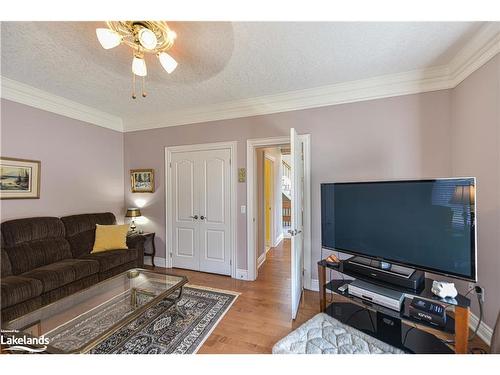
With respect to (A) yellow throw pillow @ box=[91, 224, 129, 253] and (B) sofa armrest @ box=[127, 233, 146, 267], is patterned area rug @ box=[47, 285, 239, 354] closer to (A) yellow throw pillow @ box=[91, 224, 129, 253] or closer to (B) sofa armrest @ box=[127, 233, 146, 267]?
(B) sofa armrest @ box=[127, 233, 146, 267]

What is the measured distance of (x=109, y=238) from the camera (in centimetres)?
302

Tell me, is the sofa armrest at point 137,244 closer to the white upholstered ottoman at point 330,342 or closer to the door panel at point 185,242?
the door panel at point 185,242

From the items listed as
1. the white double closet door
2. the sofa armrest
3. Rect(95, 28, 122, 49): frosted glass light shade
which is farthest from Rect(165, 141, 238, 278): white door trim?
Rect(95, 28, 122, 49): frosted glass light shade

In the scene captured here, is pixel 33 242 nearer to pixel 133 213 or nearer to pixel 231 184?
pixel 133 213

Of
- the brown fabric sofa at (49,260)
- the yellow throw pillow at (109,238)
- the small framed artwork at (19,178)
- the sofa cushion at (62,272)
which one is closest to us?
the brown fabric sofa at (49,260)

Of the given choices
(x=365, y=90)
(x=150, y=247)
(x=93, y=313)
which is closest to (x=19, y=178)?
(x=150, y=247)

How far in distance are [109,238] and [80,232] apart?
0.40m

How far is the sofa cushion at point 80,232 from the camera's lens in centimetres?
285

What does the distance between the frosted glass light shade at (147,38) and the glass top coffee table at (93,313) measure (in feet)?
6.76

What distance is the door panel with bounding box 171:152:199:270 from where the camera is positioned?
344 centimetres

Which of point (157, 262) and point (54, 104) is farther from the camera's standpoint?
point (157, 262)

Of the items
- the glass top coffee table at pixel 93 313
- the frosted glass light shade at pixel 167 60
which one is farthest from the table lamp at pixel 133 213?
the frosted glass light shade at pixel 167 60
